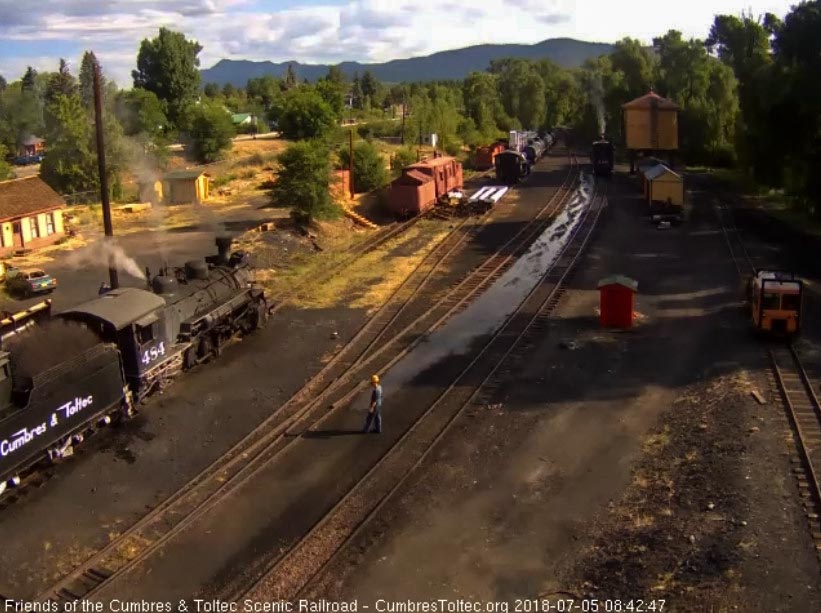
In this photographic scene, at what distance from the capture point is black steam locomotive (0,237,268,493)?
1334 centimetres

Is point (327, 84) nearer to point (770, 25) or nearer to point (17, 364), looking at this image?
point (770, 25)

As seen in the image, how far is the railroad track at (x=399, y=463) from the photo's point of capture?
11367 mm

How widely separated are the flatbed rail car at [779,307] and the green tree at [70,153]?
4456cm

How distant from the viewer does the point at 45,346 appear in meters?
14.2

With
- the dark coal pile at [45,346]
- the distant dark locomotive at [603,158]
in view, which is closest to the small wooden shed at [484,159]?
the distant dark locomotive at [603,158]

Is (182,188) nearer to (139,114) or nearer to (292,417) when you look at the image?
(139,114)

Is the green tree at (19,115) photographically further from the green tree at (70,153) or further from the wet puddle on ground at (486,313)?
the wet puddle on ground at (486,313)

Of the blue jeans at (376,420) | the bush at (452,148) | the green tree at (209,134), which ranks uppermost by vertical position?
the green tree at (209,134)

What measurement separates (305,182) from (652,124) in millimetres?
33703

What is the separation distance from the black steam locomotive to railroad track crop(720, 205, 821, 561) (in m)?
13.0

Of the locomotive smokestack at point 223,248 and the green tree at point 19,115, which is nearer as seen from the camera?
the locomotive smokestack at point 223,248

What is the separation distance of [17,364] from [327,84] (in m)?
78.3

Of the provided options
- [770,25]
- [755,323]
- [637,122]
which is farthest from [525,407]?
[637,122]

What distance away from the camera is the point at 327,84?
8706 centimetres
